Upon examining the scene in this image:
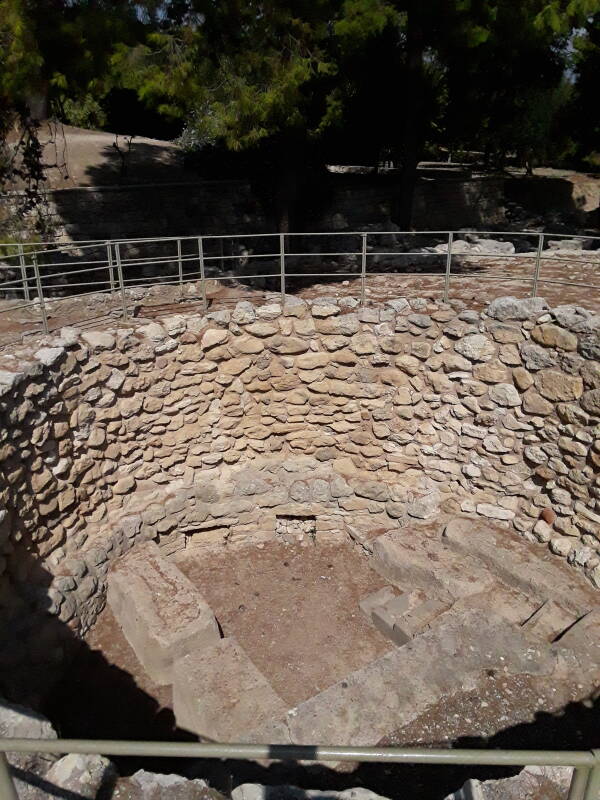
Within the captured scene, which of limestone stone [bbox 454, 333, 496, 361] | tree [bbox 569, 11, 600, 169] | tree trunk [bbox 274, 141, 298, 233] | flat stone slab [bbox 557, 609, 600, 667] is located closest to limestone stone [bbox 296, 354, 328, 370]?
limestone stone [bbox 454, 333, 496, 361]

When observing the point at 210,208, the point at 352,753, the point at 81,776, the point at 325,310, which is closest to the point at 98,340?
the point at 325,310

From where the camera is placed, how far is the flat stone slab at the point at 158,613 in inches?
219

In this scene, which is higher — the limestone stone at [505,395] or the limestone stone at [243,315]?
the limestone stone at [243,315]

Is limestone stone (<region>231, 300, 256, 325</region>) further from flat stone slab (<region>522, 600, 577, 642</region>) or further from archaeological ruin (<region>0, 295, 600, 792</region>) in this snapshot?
flat stone slab (<region>522, 600, 577, 642</region>)

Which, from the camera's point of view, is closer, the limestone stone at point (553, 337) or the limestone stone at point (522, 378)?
the limestone stone at point (553, 337)

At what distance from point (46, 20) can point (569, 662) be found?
8.58 m

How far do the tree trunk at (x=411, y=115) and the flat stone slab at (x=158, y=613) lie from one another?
10.2m

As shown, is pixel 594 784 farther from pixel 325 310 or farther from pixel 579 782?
pixel 325 310

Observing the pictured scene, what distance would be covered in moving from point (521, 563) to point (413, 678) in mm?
1903

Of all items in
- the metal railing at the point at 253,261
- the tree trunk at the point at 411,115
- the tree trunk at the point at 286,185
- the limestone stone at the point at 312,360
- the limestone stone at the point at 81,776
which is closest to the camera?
the limestone stone at the point at 81,776

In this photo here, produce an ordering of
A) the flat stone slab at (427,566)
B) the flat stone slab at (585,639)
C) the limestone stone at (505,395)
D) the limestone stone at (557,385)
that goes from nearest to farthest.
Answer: the flat stone slab at (585,639), the flat stone slab at (427,566), the limestone stone at (557,385), the limestone stone at (505,395)

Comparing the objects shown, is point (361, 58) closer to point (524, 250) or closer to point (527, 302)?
point (524, 250)

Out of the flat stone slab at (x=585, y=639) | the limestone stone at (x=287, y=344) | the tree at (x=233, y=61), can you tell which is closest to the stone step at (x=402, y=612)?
the flat stone slab at (x=585, y=639)

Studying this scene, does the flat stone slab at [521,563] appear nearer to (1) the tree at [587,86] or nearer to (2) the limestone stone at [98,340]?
(2) the limestone stone at [98,340]
